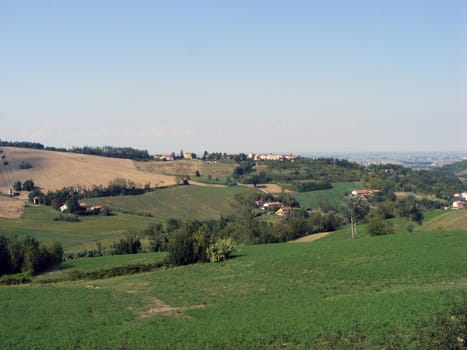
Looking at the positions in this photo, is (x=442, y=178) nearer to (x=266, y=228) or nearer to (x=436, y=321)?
(x=266, y=228)

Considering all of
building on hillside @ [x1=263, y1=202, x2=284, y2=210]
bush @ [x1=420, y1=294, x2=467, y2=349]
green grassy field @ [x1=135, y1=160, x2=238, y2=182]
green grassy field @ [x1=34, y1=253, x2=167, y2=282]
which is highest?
green grassy field @ [x1=135, y1=160, x2=238, y2=182]

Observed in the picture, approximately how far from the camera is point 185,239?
5116cm

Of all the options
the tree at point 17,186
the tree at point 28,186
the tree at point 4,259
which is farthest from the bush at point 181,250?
the tree at point 17,186

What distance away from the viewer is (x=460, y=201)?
116 meters

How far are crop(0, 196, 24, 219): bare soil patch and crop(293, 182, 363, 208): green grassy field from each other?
59799 mm

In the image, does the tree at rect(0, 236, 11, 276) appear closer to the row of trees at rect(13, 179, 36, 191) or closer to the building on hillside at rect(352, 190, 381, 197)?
the row of trees at rect(13, 179, 36, 191)

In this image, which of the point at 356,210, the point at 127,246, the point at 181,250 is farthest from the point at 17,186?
the point at 181,250

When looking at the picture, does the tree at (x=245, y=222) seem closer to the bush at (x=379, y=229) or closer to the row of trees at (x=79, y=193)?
the bush at (x=379, y=229)

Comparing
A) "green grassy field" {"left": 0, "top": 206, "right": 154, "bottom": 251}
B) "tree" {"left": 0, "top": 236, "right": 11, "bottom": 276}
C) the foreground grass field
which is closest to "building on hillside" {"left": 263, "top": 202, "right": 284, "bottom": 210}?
"green grassy field" {"left": 0, "top": 206, "right": 154, "bottom": 251}

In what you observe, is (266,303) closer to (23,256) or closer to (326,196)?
(23,256)

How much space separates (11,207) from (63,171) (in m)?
40.3

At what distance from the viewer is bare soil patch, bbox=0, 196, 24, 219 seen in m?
95.5

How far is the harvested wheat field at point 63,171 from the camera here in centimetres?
12938

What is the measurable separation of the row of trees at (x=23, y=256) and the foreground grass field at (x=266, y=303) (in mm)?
12224
